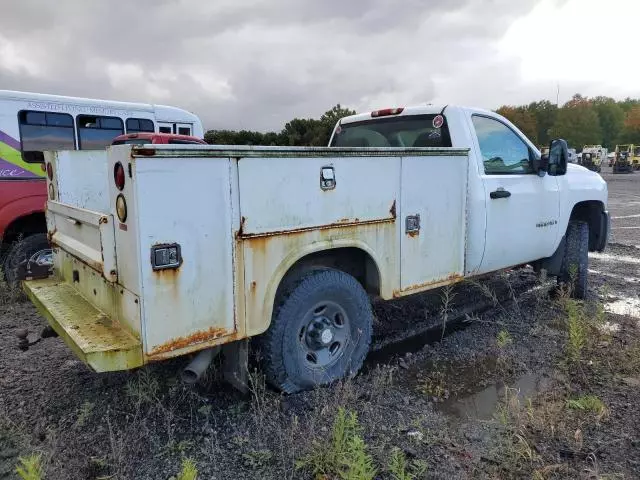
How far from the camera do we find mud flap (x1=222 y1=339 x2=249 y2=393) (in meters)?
3.19

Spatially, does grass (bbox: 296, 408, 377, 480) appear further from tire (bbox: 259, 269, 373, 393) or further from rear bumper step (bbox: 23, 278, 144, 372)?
rear bumper step (bbox: 23, 278, 144, 372)

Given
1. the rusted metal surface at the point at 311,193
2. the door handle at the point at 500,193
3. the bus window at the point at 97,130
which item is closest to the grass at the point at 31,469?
the rusted metal surface at the point at 311,193

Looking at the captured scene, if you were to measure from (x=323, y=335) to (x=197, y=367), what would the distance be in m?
0.89

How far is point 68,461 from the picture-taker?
9.18 feet

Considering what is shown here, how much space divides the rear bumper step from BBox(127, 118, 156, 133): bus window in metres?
4.83

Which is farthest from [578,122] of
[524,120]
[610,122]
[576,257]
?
[576,257]

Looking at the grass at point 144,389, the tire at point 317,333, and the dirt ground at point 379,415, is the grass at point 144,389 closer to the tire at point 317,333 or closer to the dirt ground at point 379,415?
the dirt ground at point 379,415

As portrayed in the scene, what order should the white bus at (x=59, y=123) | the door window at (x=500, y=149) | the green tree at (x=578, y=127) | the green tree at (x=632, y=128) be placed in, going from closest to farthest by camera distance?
the door window at (x=500, y=149), the white bus at (x=59, y=123), the green tree at (x=578, y=127), the green tree at (x=632, y=128)

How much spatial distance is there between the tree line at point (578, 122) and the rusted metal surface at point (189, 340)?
70.5 m

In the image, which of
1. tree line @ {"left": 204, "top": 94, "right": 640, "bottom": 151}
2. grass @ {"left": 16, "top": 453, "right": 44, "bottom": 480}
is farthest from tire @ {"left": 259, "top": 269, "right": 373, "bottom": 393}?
tree line @ {"left": 204, "top": 94, "right": 640, "bottom": 151}

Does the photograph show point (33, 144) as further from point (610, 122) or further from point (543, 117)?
point (610, 122)

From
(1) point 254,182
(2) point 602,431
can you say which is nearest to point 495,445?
(2) point 602,431

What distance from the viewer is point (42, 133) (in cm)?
703

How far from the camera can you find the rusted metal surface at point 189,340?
9.00 ft
